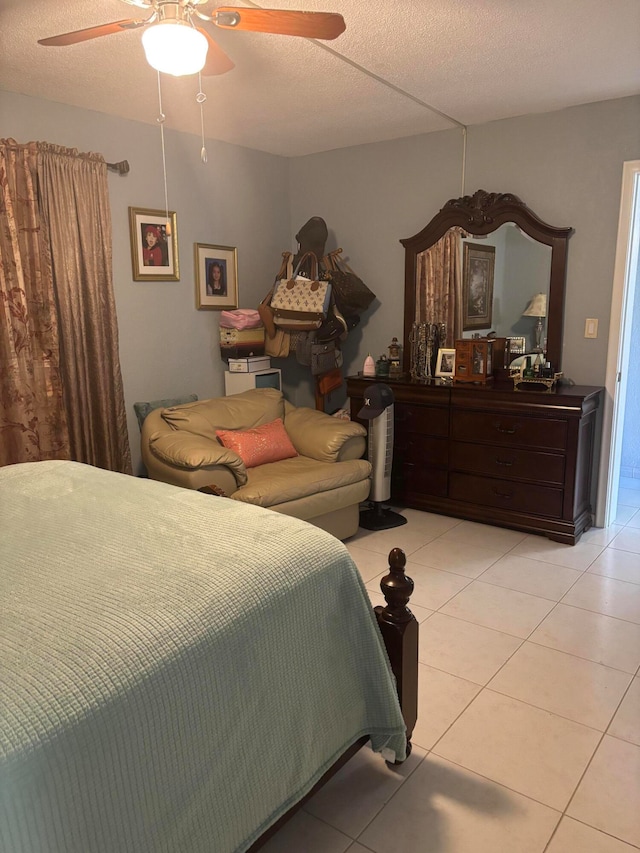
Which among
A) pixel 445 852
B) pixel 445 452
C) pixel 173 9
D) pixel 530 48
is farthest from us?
pixel 445 452

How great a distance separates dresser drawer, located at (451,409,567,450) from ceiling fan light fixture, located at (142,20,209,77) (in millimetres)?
2598

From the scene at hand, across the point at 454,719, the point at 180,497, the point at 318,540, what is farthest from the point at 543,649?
the point at 180,497

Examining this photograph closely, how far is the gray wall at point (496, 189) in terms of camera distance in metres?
3.74

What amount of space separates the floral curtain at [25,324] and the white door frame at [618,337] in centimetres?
327

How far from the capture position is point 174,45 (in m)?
1.92

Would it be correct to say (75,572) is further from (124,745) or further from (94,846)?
(94,846)

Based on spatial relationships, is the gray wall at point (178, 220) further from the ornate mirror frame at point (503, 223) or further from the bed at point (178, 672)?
the bed at point (178, 672)

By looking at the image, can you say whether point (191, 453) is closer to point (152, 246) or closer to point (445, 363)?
point (152, 246)

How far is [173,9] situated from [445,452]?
9.47 ft

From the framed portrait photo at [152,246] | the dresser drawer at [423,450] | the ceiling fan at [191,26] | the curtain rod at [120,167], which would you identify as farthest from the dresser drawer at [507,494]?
the curtain rod at [120,167]

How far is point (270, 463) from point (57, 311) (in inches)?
59.2

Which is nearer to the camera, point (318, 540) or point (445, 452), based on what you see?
point (318, 540)

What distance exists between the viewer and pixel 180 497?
6.87 ft

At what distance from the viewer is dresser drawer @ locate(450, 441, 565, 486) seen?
3.70 meters
